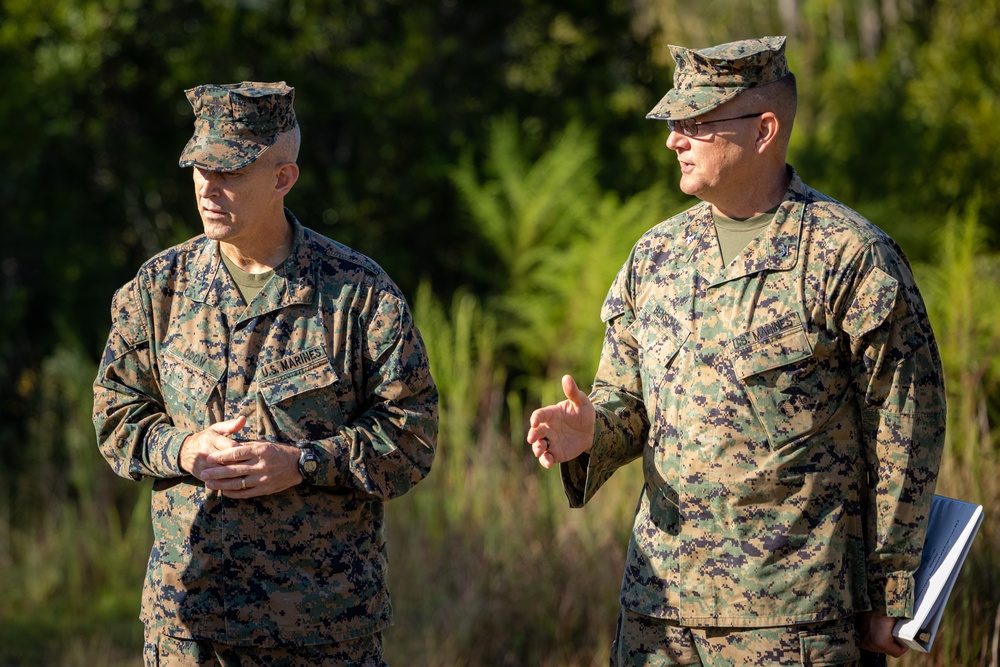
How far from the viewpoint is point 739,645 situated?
2.96 metres

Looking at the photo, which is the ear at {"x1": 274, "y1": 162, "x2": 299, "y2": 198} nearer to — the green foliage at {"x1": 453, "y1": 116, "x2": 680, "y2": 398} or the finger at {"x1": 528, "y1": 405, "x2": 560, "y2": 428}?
the finger at {"x1": 528, "y1": 405, "x2": 560, "y2": 428}

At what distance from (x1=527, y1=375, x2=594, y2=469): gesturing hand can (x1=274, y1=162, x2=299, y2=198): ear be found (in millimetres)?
923

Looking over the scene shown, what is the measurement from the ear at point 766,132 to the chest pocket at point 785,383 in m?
0.44

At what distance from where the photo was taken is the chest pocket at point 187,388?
319cm

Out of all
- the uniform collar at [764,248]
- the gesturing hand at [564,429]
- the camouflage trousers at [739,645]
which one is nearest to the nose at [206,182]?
the gesturing hand at [564,429]

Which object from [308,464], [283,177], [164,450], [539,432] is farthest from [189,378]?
[539,432]

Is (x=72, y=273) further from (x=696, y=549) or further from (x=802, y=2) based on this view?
(x=802, y=2)

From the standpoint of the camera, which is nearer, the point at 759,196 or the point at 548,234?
the point at 759,196

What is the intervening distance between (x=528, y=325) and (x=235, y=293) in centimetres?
517

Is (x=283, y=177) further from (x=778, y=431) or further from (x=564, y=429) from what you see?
(x=778, y=431)

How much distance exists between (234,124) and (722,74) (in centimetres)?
128

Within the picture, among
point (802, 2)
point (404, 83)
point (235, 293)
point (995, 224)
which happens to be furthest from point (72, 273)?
point (802, 2)

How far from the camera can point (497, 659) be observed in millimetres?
4996

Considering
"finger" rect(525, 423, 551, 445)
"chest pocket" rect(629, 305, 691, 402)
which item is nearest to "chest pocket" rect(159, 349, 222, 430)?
"finger" rect(525, 423, 551, 445)
